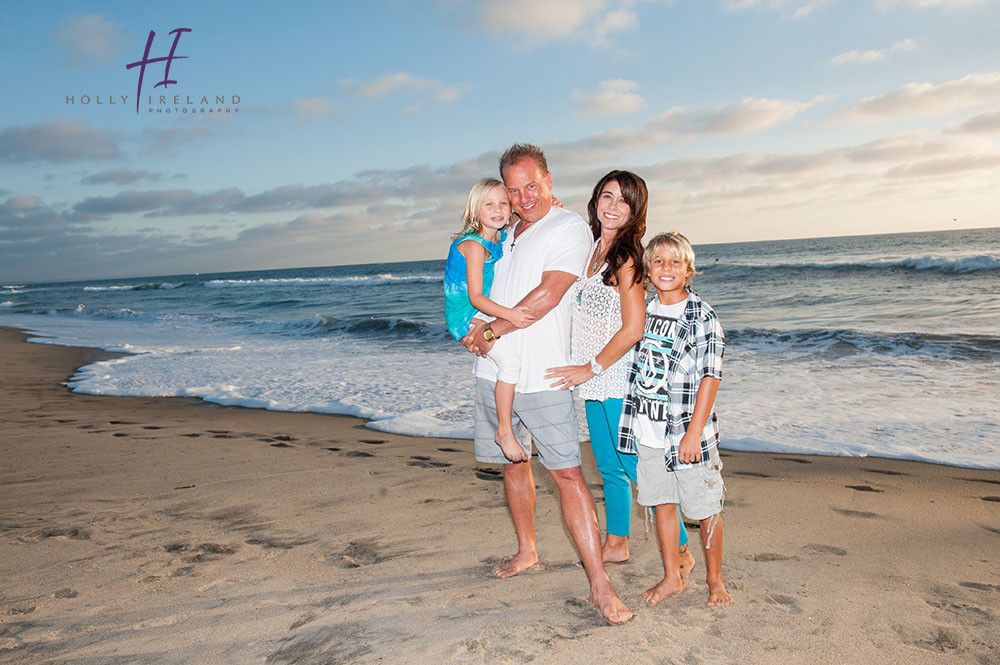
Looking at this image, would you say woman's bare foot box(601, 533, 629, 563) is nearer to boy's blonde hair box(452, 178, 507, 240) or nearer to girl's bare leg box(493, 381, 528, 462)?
girl's bare leg box(493, 381, 528, 462)

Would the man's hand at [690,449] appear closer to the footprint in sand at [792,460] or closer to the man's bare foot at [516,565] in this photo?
the man's bare foot at [516,565]

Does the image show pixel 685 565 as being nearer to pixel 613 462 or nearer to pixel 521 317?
pixel 613 462

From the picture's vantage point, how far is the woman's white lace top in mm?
2758

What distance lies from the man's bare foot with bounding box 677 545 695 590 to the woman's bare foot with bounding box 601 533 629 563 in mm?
323

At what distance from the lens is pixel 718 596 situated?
2.61 m

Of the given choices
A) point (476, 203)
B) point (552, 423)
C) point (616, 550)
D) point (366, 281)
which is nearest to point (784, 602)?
point (616, 550)

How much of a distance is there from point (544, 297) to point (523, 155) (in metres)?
0.62

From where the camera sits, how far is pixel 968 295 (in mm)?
14852

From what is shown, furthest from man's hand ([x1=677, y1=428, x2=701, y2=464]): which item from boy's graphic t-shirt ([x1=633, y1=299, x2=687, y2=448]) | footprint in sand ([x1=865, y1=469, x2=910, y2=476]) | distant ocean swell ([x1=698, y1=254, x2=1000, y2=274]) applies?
distant ocean swell ([x1=698, y1=254, x2=1000, y2=274])

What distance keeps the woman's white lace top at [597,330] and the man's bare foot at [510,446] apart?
35 centimetres

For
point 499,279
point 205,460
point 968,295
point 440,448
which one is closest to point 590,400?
point 499,279

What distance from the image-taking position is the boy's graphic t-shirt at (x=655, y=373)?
2.56 meters

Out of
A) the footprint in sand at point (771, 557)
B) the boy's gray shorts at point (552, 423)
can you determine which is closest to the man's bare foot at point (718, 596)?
the footprint in sand at point (771, 557)

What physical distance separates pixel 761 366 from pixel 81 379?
990 cm
